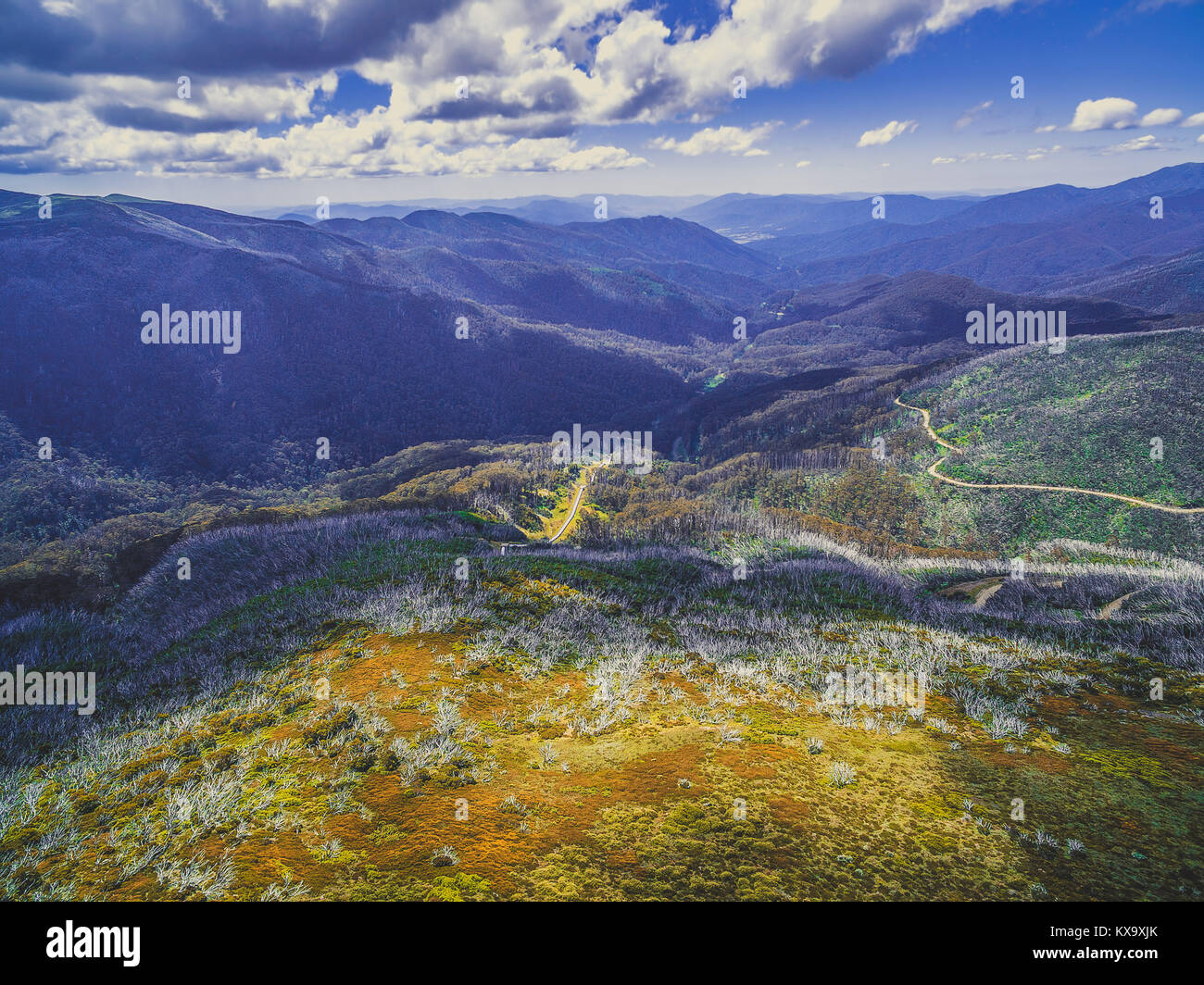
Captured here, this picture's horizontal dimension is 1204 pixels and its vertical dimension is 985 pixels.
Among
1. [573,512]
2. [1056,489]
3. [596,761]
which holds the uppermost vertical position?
[1056,489]

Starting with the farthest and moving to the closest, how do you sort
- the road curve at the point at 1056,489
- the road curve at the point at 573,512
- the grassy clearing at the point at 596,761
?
1. the road curve at the point at 573,512
2. the road curve at the point at 1056,489
3. the grassy clearing at the point at 596,761

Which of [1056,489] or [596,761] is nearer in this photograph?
[596,761]

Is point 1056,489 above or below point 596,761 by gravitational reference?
above

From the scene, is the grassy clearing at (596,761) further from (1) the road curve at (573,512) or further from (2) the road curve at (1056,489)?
(2) the road curve at (1056,489)

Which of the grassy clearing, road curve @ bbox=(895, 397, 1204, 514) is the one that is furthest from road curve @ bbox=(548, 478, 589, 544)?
road curve @ bbox=(895, 397, 1204, 514)

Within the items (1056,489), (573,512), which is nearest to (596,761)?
(573,512)

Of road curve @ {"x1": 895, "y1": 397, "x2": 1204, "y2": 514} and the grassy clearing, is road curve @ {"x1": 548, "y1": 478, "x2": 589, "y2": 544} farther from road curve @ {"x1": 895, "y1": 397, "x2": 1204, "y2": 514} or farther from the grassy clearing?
road curve @ {"x1": 895, "y1": 397, "x2": 1204, "y2": 514}

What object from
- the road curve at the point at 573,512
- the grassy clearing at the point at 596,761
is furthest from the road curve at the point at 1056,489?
the grassy clearing at the point at 596,761

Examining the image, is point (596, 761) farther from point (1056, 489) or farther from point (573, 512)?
point (1056, 489)

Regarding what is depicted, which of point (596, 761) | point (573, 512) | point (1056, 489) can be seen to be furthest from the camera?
point (573, 512)

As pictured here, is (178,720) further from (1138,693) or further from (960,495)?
(960,495)

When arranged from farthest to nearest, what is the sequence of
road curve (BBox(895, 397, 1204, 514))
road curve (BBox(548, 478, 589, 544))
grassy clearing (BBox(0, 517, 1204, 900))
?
road curve (BBox(548, 478, 589, 544)) < road curve (BBox(895, 397, 1204, 514)) < grassy clearing (BBox(0, 517, 1204, 900))
